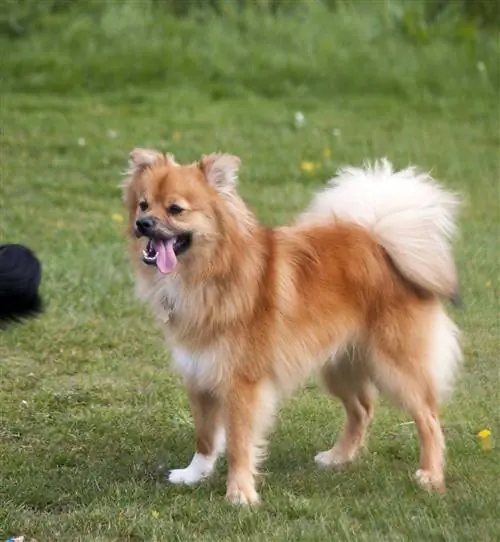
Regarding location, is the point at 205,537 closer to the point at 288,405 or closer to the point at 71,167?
the point at 288,405

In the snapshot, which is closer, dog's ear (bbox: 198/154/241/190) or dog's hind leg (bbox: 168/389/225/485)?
dog's ear (bbox: 198/154/241/190)

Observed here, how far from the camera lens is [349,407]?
4.99 metres

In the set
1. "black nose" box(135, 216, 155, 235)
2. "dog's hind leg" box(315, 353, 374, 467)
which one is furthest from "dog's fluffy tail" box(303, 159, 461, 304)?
"black nose" box(135, 216, 155, 235)

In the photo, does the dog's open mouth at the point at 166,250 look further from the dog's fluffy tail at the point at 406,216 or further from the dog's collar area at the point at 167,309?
the dog's fluffy tail at the point at 406,216

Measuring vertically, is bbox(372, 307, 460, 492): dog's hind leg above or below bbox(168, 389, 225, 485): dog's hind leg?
above

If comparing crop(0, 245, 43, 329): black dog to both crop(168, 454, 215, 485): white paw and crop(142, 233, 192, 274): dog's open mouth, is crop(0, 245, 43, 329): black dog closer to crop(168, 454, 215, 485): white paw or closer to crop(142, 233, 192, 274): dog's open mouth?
crop(142, 233, 192, 274): dog's open mouth

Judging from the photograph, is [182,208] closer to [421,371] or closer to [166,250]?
[166,250]

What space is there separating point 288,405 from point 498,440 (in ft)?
3.76

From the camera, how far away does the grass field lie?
4.32 meters

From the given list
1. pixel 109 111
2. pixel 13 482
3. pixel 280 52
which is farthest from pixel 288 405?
pixel 280 52

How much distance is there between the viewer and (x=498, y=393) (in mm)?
5797

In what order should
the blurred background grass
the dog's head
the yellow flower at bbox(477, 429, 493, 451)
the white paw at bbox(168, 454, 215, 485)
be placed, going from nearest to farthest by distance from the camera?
the dog's head < the white paw at bbox(168, 454, 215, 485) < the yellow flower at bbox(477, 429, 493, 451) < the blurred background grass

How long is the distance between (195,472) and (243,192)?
497 cm

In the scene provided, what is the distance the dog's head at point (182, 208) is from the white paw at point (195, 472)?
0.99m
